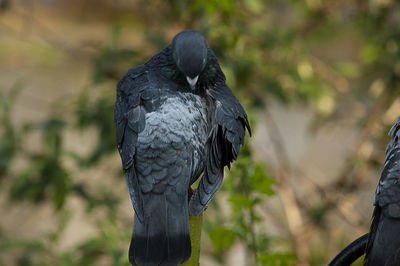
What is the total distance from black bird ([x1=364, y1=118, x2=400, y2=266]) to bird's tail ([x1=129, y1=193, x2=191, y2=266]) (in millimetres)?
450

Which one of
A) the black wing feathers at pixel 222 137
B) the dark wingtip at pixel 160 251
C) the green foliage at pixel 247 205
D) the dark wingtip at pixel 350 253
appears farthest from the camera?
the green foliage at pixel 247 205

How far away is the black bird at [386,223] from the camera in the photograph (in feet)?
4.12

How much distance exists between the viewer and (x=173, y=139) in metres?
1.38

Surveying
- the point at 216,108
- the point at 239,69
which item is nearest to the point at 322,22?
the point at 239,69

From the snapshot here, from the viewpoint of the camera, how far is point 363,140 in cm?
326

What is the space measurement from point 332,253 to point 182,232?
3620 millimetres

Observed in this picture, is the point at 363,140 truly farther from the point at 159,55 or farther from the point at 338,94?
the point at 159,55

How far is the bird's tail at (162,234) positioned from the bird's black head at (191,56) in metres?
0.32

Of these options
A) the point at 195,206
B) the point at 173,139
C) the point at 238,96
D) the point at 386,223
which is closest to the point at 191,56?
the point at 173,139

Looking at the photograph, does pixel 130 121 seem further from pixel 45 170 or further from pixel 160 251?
pixel 45 170

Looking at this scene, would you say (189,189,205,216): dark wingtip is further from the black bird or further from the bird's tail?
the black bird

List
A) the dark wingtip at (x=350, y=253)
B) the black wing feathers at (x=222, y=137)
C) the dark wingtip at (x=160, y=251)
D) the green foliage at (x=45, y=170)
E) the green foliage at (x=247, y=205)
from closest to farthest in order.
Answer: the dark wingtip at (x=160, y=251) → the dark wingtip at (x=350, y=253) → the black wing feathers at (x=222, y=137) → the green foliage at (x=247, y=205) → the green foliage at (x=45, y=170)

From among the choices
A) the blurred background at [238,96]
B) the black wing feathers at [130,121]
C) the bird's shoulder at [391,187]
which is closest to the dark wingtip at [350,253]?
the bird's shoulder at [391,187]

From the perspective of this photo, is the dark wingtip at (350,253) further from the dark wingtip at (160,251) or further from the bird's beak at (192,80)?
the bird's beak at (192,80)
